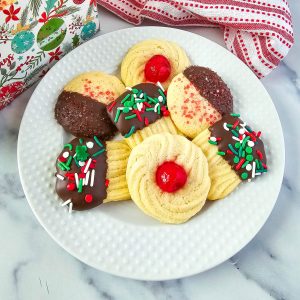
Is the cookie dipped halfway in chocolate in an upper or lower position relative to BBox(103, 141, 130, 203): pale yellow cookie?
upper

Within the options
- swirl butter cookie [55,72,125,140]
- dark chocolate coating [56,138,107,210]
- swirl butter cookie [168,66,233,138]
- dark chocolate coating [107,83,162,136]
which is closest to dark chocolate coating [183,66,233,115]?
swirl butter cookie [168,66,233,138]

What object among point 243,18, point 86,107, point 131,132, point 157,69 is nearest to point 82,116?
point 86,107

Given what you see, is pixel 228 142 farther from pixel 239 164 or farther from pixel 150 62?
pixel 150 62

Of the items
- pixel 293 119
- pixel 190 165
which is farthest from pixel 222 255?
pixel 293 119

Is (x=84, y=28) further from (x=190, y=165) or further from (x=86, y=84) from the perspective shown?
(x=190, y=165)

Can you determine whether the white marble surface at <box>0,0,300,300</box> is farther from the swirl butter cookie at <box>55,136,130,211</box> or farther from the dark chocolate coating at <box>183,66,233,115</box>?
the dark chocolate coating at <box>183,66,233,115</box>

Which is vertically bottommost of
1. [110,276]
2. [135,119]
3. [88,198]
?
[110,276]

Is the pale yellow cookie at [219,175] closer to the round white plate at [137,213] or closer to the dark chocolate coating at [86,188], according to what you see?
the round white plate at [137,213]
